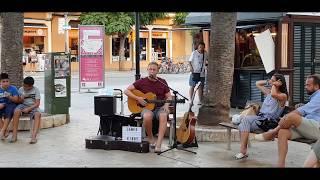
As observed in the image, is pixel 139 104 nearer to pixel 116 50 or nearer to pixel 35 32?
pixel 35 32

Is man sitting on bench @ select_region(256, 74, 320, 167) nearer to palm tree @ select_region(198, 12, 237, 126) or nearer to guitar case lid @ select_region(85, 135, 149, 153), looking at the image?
guitar case lid @ select_region(85, 135, 149, 153)

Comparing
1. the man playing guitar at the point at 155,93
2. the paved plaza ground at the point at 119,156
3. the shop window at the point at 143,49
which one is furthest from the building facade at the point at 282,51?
→ the shop window at the point at 143,49

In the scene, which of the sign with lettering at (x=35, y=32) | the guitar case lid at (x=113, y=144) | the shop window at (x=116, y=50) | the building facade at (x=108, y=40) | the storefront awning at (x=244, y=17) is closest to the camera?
the guitar case lid at (x=113, y=144)

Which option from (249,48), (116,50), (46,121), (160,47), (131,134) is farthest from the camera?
(160,47)

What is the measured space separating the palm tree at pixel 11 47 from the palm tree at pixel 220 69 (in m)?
3.58

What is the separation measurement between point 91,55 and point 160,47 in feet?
82.1

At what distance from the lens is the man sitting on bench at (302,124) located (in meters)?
6.74

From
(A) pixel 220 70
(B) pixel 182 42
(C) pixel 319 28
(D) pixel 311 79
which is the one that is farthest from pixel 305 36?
(B) pixel 182 42

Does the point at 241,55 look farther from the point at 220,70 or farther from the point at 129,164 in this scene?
the point at 129,164

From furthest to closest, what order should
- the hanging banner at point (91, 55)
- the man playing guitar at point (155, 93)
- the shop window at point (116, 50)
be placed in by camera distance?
the shop window at point (116, 50)
the hanging banner at point (91, 55)
the man playing guitar at point (155, 93)

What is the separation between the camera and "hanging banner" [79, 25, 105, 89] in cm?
1747

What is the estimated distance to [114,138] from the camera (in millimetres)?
8312

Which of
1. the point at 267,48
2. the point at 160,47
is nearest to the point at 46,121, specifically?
the point at 267,48

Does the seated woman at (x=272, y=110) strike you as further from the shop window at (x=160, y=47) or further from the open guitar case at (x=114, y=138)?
the shop window at (x=160, y=47)
